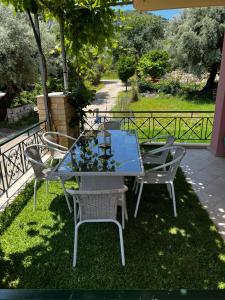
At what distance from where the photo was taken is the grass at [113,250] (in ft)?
6.67

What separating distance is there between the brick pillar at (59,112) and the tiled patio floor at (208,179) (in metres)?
2.20

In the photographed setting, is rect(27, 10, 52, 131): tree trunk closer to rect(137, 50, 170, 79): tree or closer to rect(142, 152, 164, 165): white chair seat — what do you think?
rect(142, 152, 164, 165): white chair seat

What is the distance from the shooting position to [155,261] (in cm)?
223

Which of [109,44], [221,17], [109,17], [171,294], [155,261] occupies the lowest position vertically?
[155,261]

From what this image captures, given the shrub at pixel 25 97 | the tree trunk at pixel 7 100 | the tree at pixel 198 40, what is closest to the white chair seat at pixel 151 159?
the shrub at pixel 25 97

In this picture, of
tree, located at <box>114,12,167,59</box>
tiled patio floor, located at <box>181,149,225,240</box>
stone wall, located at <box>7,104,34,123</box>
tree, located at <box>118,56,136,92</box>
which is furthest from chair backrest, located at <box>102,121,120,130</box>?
tree, located at <box>114,12,167,59</box>

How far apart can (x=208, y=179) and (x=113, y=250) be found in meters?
2.15

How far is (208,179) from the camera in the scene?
3.84 metres

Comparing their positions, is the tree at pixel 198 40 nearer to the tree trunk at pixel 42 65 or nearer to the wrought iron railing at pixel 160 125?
the wrought iron railing at pixel 160 125

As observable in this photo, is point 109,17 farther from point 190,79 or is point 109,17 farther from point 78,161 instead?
point 190,79

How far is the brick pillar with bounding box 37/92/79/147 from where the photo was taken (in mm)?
4250

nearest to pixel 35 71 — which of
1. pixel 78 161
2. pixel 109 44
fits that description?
pixel 109 44

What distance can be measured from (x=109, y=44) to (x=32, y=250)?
365 centimetres

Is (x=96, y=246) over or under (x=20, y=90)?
under
